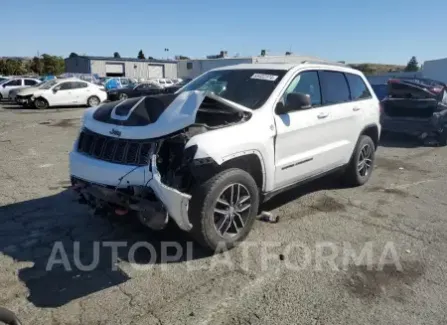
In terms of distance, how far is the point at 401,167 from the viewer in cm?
777

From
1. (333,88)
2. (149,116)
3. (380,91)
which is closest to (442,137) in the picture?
(380,91)

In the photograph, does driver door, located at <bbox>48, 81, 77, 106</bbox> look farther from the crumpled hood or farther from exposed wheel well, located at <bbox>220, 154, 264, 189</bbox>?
exposed wheel well, located at <bbox>220, 154, 264, 189</bbox>

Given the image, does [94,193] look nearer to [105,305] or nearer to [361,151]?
[105,305]

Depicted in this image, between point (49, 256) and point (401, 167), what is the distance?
656 centimetres

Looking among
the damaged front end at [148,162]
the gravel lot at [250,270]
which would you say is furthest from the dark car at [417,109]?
the damaged front end at [148,162]

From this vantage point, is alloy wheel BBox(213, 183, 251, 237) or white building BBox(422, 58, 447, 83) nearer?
alloy wheel BBox(213, 183, 251, 237)

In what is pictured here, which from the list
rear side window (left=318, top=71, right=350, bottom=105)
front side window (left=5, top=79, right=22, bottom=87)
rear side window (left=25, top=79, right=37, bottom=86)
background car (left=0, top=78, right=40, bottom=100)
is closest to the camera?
rear side window (left=318, top=71, right=350, bottom=105)

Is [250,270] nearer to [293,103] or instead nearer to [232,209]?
[232,209]

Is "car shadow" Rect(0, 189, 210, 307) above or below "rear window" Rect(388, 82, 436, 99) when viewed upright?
below

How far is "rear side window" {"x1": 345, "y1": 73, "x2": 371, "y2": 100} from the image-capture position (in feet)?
19.1

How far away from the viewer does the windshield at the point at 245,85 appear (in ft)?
14.5

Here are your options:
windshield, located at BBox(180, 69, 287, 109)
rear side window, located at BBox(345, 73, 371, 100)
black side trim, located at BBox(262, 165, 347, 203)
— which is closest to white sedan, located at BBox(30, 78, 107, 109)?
windshield, located at BBox(180, 69, 287, 109)

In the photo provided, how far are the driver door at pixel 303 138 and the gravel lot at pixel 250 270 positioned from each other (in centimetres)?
59

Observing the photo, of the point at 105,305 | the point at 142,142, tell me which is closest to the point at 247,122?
the point at 142,142
